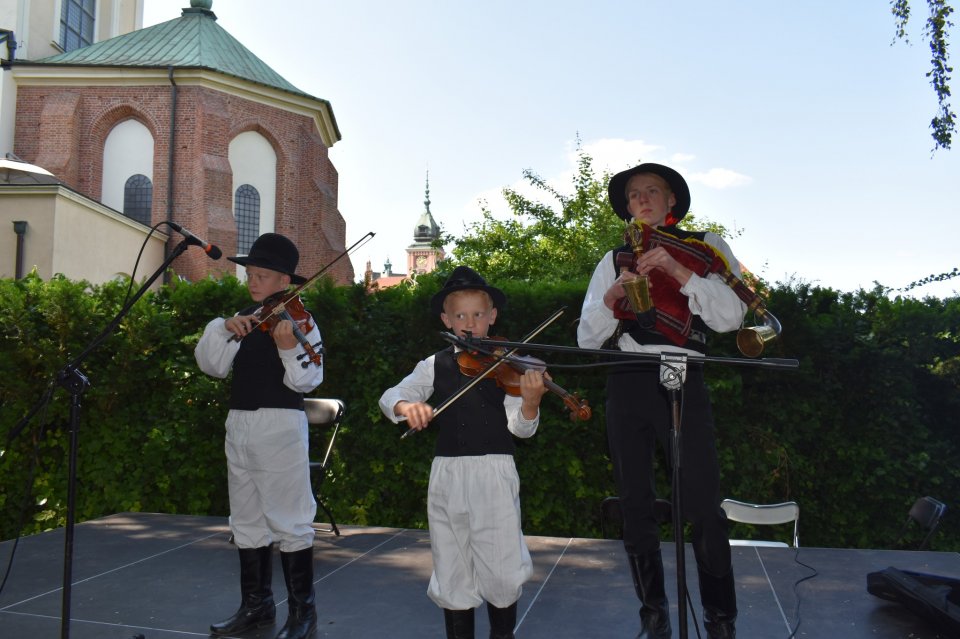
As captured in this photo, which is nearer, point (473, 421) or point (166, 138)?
point (473, 421)

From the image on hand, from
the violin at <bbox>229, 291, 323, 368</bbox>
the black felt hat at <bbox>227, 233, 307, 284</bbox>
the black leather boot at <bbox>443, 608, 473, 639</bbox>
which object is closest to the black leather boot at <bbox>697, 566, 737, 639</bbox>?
the black leather boot at <bbox>443, 608, 473, 639</bbox>

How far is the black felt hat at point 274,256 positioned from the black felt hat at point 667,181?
155 centimetres

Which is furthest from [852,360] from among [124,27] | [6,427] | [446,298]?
[124,27]

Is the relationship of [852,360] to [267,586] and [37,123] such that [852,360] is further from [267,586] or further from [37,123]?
[37,123]

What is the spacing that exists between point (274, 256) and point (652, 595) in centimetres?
238

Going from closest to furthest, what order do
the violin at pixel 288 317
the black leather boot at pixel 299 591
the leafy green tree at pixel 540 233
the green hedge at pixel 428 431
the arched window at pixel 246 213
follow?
1. the violin at pixel 288 317
2. the black leather boot at pixel 299 591
3. the green hedge at pixel 428 431
4. the leafy green tree at pixel 540 233
5. the arched window at pixel 246 213

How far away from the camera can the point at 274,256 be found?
3.72 meters

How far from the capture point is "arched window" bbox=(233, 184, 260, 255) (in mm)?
26984

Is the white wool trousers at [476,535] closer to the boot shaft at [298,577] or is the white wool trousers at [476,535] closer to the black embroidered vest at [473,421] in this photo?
the black embroidered vest at [473,421]

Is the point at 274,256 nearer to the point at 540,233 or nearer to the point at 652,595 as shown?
the point at 652,595

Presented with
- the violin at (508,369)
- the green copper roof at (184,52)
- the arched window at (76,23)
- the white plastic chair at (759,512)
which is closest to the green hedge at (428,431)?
the white plastic chair at (759,512)

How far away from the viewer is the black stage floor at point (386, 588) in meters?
3.67

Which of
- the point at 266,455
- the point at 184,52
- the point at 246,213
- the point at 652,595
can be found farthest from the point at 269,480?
the point at 184,52

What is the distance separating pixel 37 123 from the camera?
25438 millimetres
